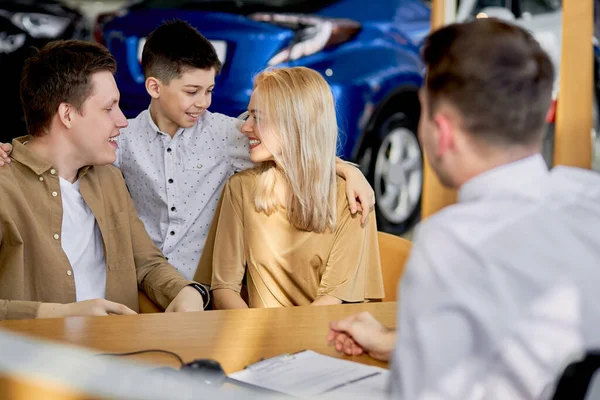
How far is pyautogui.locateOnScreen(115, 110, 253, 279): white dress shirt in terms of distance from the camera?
265cm

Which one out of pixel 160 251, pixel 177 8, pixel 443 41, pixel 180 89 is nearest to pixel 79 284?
pixel 160 251

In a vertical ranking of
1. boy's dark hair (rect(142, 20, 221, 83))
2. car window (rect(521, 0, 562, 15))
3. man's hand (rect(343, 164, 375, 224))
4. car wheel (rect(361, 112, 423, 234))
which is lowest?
car wheel (rect(361, 112, 423, 234))

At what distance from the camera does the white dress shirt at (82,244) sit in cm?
229

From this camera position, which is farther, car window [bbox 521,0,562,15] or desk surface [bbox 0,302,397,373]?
car window [bbox 521,0,562,15]

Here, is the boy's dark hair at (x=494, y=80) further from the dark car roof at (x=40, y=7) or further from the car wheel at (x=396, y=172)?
the dark car roof at (x=40, y=7)

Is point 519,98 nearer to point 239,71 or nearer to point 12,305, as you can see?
point 12,305

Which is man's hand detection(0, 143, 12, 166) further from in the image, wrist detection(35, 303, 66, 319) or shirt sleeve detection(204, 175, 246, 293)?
shirt sleeve detection(204, 175, 246, 293)

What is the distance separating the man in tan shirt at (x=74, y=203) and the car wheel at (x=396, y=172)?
226cm

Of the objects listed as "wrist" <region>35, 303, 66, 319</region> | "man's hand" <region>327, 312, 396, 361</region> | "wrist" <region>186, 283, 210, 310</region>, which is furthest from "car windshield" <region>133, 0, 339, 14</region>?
"man's hand" <region>327, 312, 396, 361</region>

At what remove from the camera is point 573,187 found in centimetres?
115

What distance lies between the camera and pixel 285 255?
2.35m

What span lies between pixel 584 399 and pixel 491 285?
0.16 meters

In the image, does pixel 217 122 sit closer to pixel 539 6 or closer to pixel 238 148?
pixel 238 148

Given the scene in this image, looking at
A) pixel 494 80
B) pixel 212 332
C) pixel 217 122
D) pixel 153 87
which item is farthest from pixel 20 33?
pixel 494 80
